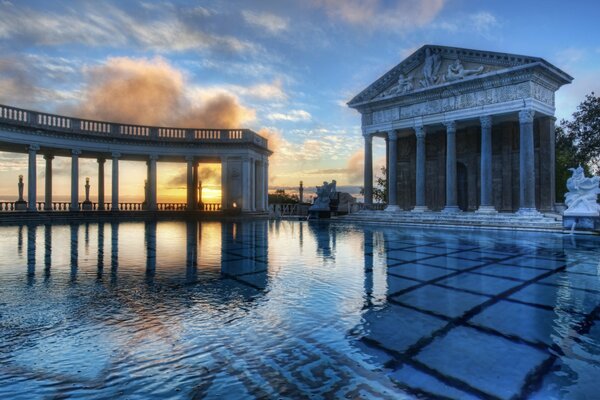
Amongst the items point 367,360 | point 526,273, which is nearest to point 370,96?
point 526,273

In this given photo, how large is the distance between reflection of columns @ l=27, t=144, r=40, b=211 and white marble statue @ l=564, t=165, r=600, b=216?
1224 inches

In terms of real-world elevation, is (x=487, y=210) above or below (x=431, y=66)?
below

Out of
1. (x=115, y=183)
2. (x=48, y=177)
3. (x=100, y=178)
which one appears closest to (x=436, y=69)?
(x=115, y=183)

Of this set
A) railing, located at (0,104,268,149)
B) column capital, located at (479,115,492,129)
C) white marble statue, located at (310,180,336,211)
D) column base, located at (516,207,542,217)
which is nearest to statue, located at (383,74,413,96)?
column capital, located at (479,115,492,129)

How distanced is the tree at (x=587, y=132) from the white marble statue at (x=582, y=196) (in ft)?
64.2

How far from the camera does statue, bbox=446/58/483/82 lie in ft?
77.0

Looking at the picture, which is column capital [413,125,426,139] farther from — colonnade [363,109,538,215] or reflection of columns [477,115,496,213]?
reflection of columns [477,115,496,213]

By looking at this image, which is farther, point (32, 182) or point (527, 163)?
point (32, 182)

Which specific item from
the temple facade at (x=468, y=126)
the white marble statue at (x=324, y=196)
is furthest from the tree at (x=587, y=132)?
the white marble statue at (x=324, y=196)

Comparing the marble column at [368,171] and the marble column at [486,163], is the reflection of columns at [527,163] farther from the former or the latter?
the marble column at [368,171]

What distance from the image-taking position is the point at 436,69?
25438mm

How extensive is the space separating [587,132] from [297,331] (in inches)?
1558

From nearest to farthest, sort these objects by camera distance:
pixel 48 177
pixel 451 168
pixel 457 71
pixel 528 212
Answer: pixel 528 212
pixel 457 71
pixel 451 168
pixel 48 177

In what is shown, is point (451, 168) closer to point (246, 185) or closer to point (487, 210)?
point (487, 210)
